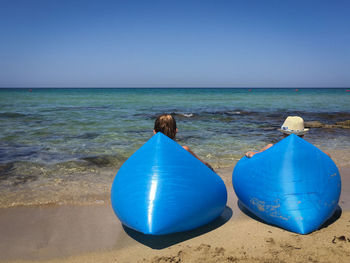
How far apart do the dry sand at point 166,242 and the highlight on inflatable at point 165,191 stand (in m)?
0.20

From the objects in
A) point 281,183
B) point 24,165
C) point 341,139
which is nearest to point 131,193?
point 281,183

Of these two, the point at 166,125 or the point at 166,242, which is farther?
the point at 166,125

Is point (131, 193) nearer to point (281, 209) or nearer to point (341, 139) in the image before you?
point (281, 209)

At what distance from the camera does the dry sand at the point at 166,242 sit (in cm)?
239

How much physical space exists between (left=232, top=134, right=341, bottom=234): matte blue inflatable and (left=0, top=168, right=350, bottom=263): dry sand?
158mm

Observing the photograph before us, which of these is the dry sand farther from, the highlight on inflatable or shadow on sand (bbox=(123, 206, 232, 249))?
the highlight on inflatable

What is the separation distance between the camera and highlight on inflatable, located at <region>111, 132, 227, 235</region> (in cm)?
243

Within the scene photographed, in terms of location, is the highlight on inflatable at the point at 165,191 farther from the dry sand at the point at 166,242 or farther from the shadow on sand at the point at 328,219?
the shadow on sand at the point at 328,219

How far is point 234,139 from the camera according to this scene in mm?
8398

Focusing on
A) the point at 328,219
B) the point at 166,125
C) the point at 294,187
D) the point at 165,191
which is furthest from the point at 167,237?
the point at 328,219

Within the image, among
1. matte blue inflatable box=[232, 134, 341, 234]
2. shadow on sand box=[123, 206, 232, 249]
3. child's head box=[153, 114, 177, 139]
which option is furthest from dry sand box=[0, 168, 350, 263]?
child's head box=[153, 114, 177, 139]

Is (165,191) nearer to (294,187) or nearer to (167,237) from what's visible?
(167,237)

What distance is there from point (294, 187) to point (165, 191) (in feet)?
4.14

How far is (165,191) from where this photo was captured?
248cm
